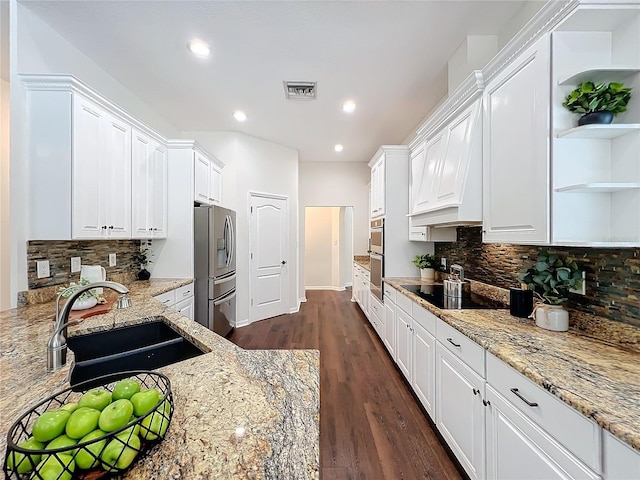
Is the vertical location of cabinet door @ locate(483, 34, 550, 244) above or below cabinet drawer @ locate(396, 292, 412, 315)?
above

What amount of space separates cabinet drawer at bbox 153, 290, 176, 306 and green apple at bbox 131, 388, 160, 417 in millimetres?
2085

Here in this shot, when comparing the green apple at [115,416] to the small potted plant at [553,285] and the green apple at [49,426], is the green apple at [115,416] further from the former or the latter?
the small potted plant at [553,285]

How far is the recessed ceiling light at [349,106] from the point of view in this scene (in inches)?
126

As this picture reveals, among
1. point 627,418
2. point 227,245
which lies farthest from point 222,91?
point 627,418

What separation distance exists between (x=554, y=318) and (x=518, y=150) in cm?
92

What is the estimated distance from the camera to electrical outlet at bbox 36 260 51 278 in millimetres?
1966

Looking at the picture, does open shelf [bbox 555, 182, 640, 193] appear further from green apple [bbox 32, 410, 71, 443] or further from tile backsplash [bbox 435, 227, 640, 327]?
green apple [bbox 32, 410, 71, 443]

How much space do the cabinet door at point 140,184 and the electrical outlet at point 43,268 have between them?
0.67 meters

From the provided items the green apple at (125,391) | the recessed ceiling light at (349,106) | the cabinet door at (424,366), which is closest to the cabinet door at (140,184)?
the recessed ceiling light at (349,106)

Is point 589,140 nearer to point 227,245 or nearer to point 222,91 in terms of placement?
point 222,91

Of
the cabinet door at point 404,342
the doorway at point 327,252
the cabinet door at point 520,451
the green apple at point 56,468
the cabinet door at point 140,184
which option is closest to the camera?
the green apple at point 56,468

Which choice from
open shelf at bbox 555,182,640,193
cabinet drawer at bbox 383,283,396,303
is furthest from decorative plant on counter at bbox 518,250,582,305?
cabinet drawer at bbox 383,283,396,303

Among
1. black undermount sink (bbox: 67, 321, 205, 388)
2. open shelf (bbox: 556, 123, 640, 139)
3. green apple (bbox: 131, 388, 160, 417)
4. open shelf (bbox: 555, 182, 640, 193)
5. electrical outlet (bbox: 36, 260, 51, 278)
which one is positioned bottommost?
black undermount sink (bbox: 67, 321, 205, 388)

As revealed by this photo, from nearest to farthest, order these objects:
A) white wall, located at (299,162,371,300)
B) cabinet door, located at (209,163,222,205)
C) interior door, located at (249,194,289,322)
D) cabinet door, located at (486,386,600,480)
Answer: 1. cabinet door, located at (486,386,600,480)
2. cabinet door, located at (209,163,222,205)
3. interior door, located at (249,194,289,322)
4. white wall, located at (299,162,371,300)
